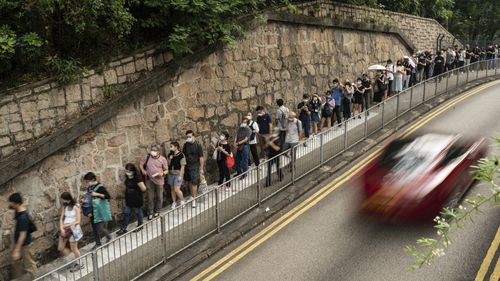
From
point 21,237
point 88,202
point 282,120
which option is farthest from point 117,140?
point 282,120

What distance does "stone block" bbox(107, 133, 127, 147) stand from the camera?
1138 centimetres

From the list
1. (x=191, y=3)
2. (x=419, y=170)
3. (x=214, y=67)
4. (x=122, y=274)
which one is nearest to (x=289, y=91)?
(x=214, y=67)

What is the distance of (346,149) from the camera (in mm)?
15648

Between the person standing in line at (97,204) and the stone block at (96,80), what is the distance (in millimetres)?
2084

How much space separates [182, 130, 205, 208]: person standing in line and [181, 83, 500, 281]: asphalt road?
8.18ft

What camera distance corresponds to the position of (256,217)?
11680 millimetres

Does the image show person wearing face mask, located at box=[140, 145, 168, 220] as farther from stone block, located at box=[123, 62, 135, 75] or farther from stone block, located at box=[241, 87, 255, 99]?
stone block, located at box=[241, 87, 255, 99]

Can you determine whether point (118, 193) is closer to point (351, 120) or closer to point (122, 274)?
point (122, 274)

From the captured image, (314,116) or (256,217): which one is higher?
(314,116)

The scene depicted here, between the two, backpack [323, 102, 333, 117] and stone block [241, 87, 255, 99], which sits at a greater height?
stone block [241, 87, 255, 99]

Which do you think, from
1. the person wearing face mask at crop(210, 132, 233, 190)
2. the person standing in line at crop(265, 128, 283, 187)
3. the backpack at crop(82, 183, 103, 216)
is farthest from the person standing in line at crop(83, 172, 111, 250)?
the person standing in line at crop(265, 128, 283, 187)

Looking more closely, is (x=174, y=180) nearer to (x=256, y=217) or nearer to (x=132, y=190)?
(x=132, y=190)

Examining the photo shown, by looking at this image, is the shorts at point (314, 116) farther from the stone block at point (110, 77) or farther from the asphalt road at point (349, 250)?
the stone block at point (110, 77)

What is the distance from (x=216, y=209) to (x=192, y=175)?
2000 millimetres
